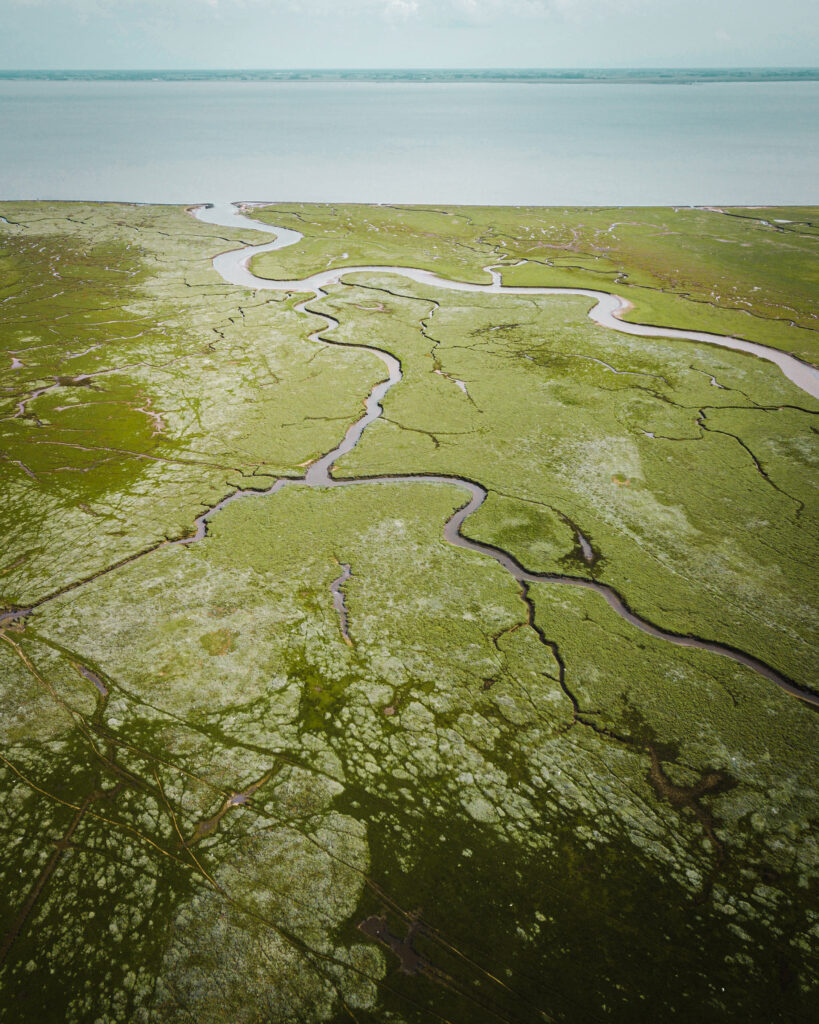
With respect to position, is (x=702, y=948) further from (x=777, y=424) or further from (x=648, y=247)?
(x=648, y=247)

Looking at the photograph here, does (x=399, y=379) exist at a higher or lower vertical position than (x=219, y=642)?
higher

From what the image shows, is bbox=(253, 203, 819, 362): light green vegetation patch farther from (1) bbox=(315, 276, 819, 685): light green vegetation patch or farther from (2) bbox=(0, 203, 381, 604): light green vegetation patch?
(2) bbox=(0, 203, 381, 604): light green vegetation patch

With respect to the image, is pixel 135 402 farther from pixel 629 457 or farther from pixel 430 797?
pixel 430 797

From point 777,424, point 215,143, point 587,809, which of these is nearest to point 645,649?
point 587,809

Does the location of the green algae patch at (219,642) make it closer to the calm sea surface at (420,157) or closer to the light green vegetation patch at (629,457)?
the light green vegetation patch at (629,457)

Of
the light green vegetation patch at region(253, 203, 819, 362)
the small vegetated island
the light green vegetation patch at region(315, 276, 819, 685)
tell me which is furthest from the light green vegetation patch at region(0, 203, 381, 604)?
the light green vegetation patch at region(253, 203, 819, 362)

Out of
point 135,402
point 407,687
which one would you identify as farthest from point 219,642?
point 135,402
